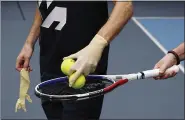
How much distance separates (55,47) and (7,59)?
2.20 metres

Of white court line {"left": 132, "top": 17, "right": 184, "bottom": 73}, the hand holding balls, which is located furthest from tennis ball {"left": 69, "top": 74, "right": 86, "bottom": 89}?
white court line {"left": 132, "top": 17, "right": 184, "bottom": 73}

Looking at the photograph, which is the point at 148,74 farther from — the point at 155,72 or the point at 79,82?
the point at 79,82

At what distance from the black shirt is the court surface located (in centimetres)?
118

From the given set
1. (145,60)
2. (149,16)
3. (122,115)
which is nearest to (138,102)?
(122,115)

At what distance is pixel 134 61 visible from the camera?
352 centimetres

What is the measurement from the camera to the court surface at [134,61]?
256cm

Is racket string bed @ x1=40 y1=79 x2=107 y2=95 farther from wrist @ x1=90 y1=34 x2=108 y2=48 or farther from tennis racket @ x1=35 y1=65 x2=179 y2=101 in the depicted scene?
wrist @ x1=90 y1=34 x2=108 y2=48

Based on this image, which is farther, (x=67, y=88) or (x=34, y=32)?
(x=34, y=32)

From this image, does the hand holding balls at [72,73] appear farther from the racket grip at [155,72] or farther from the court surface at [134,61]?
the court surface at [134,61]

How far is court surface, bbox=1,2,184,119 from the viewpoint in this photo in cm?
256

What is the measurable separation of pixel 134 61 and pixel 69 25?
7.34ft

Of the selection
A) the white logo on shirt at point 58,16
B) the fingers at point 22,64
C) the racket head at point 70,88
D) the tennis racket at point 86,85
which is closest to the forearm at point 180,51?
the tennis racket at point 86,85

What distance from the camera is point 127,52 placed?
3818mm

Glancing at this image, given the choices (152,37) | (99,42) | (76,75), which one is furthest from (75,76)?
(152,37)
